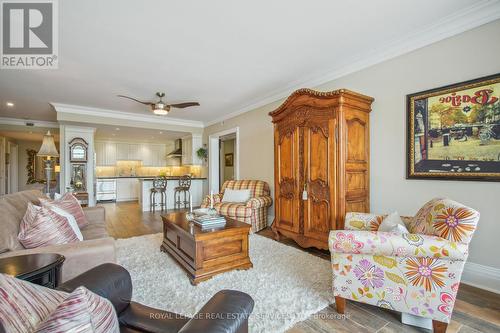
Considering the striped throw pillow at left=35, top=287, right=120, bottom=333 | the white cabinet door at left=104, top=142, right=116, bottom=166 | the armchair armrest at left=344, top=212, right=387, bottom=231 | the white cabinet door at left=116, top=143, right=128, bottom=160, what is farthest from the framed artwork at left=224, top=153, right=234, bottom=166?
the striped throw pillow at left=35, top=287, right=120, bottom=333

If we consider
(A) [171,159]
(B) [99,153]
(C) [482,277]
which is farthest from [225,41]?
(B) [99,153]

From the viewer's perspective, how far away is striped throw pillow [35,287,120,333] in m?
0.52

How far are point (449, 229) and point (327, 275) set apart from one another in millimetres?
1247

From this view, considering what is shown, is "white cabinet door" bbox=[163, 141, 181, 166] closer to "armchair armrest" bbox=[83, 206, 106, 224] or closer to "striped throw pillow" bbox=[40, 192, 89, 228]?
"armchair armrest" bbox=[83, 206, 106, 224]

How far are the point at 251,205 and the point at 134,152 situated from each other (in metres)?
7.64

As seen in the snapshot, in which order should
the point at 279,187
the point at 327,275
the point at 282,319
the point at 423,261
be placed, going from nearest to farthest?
the point at 423,261 < the point at 282,319 < the point at 327,275 < the point at 279,187

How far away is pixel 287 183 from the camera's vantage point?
139 inches

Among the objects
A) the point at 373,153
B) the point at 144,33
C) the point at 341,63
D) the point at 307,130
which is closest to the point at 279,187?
the point at 307,130

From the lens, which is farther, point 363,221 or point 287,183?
point 287,183

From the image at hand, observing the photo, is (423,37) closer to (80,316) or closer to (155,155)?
(80,316)

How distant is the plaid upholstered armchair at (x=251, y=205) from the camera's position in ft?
13.3

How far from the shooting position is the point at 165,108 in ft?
14.9

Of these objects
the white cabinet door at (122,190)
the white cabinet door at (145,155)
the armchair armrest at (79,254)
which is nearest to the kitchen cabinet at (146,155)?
the white cabinet door at (145,155)

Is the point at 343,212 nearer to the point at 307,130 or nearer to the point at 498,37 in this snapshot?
the point at 307,130
